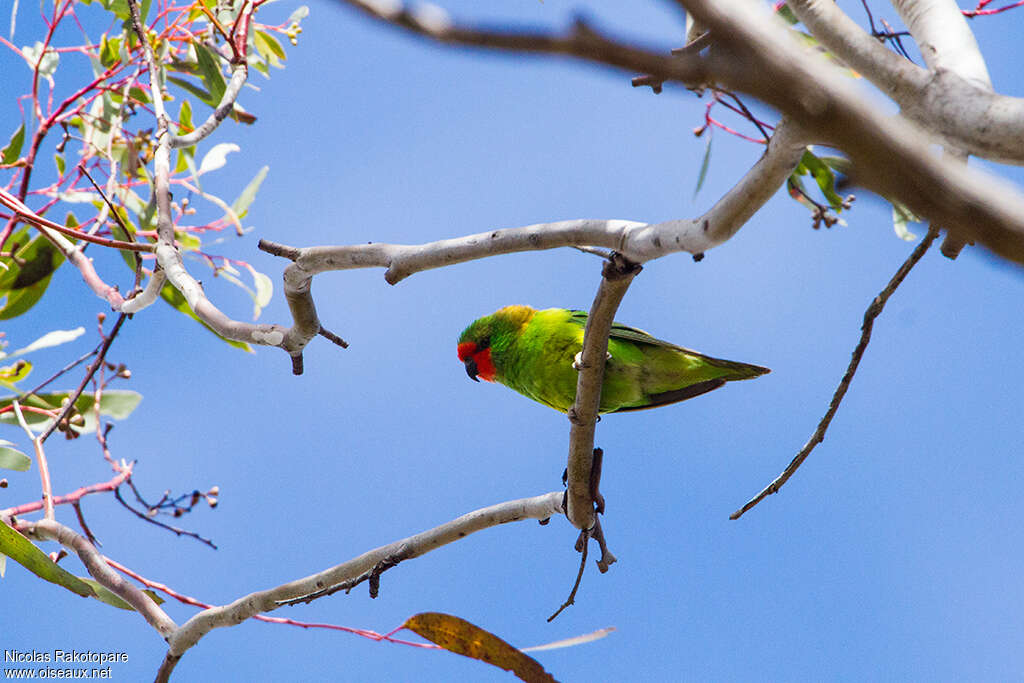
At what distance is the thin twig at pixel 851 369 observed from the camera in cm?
192

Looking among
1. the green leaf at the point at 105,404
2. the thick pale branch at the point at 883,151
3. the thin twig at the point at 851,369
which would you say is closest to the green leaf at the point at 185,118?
the green leaf at the point at 105,404

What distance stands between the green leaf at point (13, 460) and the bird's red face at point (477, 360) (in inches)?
68.4

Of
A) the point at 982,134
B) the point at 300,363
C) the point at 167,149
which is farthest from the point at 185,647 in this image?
the point at 982,134

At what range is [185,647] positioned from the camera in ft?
8.48

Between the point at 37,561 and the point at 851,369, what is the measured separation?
7.45 ft

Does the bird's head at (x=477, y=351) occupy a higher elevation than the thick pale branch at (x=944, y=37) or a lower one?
higher

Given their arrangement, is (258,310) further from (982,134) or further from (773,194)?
(982,134)

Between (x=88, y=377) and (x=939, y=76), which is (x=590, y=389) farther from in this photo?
(x=88, y=377)

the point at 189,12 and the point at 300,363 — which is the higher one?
the point at 189,12

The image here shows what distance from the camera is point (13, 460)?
2.90m

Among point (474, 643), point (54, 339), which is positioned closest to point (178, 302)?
point (54, 339)

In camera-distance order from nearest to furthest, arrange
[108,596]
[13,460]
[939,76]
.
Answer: [939,76] → [108,596] → [13,460]

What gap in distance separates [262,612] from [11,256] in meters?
1.78

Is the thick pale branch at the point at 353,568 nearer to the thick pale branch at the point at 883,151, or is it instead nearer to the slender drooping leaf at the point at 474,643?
the slender drooping leaf at the point at 474,643
